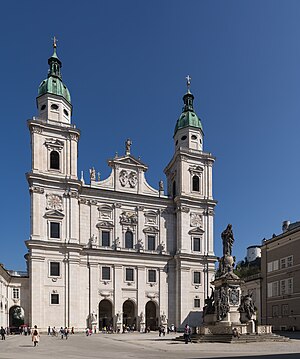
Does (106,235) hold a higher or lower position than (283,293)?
higher

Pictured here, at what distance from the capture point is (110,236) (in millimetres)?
61000

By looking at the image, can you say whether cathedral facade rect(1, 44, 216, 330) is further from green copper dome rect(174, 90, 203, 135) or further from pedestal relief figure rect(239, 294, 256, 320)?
pedestal relief figure rect(239, 294, 256, 320)

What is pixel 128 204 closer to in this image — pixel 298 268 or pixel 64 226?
pixel 64 226

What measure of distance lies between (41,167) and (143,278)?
20.6 meters

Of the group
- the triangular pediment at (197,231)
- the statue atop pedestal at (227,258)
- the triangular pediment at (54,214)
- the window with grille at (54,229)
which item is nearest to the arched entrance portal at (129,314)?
the triangular pediment at (197,231)

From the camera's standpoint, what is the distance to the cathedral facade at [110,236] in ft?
182

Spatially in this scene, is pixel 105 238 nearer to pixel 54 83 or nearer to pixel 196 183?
pixel 196 183

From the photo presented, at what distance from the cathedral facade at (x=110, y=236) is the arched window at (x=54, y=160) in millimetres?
154

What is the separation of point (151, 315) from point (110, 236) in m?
13.4

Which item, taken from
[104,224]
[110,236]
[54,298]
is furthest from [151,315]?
[54,298]

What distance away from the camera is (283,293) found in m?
55.6

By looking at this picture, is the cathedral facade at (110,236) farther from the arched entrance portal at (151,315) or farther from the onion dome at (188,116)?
the onion dome at (188,116)

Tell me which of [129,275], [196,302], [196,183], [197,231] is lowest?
[196,302]

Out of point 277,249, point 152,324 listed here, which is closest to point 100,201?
point 152,324
